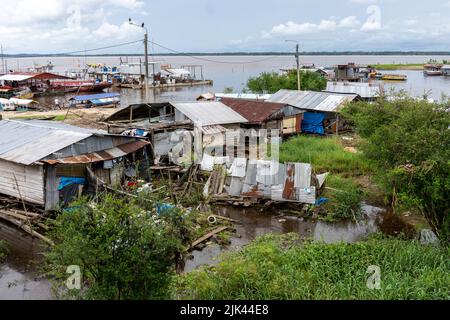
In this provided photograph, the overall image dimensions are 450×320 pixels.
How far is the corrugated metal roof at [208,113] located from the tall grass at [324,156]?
2.90m

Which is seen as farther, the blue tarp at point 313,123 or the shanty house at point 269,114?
the blue tarp at point 313,123

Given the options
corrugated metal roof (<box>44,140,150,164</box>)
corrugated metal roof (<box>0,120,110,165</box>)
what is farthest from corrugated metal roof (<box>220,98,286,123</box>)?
corrugated metal roof (<box>0,120,110,165</box>)

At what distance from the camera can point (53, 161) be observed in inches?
551

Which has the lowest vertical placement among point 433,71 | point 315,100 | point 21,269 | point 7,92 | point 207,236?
point 21,269

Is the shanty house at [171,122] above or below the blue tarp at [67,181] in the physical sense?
above

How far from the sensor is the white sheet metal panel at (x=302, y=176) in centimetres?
1516

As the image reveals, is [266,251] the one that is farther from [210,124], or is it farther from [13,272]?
[210,124]

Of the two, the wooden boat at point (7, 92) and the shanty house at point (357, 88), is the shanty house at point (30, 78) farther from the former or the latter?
the shanty house at point (357, 88)

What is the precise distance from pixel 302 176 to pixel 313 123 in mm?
11887

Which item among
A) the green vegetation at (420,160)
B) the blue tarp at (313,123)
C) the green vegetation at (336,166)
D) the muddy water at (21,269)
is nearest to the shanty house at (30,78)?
the blue tarp at (313,123)

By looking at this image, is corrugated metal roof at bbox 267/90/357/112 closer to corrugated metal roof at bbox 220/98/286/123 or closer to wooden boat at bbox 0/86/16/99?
corrugated metal roof at bbox 220/98/286/123

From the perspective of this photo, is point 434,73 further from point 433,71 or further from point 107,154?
point 107,154

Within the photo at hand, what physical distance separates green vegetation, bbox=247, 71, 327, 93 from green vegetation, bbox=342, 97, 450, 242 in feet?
77.6

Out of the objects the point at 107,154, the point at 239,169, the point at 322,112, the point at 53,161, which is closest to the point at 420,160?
the point at 239,169
